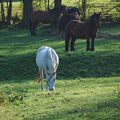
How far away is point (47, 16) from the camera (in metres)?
34.6

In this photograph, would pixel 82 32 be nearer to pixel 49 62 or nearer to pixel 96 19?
pixel 96 19

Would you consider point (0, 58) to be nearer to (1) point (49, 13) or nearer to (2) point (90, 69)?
(2) point (90, 69)

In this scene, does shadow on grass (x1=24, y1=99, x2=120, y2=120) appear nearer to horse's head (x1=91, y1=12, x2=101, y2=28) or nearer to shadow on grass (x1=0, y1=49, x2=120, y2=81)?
shadow on grass (x1=0, y1=49, x2=120, y2=81)

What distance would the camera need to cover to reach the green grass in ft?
34.3

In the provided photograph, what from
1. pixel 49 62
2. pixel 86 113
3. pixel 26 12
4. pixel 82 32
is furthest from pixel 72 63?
pixel 26 12

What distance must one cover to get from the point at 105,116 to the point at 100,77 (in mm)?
9855

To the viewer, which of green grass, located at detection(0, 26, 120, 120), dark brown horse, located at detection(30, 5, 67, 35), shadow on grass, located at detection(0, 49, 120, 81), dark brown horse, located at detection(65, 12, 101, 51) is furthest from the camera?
dark brown horse, located at detection(30, 5, 67, 35)

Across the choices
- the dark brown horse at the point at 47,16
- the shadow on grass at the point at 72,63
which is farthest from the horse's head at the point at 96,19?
the dark brown horse at the point at 47,16

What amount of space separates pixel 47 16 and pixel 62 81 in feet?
54.6

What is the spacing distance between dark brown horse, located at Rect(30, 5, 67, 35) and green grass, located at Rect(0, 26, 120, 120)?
774 millimetres

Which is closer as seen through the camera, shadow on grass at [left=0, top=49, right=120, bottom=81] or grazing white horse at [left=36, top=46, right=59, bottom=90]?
grazing white horse at [left=36, top=46, right=59, bottom=90]

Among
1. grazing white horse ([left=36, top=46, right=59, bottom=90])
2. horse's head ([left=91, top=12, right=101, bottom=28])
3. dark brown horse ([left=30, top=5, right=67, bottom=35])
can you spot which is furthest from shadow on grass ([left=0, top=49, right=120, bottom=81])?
dark brown horse ([left=30, top=5, right=67, bottom=35])

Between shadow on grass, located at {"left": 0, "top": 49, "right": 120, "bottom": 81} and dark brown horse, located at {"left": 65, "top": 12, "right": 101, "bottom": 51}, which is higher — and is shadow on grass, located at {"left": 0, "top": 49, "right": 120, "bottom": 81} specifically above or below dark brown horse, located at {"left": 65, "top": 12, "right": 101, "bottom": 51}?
below

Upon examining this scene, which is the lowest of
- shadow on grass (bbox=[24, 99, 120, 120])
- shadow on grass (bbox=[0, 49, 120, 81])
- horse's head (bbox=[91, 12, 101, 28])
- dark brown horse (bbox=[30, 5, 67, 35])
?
shadow on grass (bbox=[0, 49, 120, 81])
